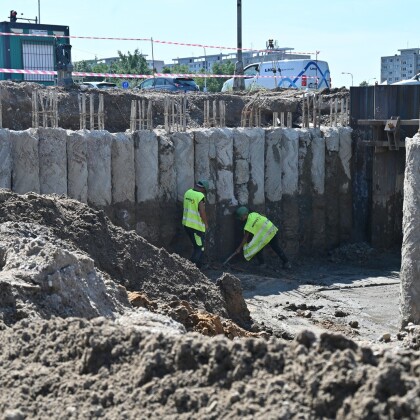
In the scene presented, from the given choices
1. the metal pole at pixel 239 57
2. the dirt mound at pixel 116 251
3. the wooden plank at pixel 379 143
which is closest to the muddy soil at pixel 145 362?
the dirt mound at pixel 116 251

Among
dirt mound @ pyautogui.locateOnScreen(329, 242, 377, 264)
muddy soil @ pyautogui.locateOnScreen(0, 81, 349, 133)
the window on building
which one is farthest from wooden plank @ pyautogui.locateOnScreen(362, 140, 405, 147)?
the window on building

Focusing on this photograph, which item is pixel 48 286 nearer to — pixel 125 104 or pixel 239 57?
pixel 125 104

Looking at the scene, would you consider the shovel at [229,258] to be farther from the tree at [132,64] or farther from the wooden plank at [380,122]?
the tree at [132,64]

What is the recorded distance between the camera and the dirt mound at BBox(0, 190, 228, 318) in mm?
9898

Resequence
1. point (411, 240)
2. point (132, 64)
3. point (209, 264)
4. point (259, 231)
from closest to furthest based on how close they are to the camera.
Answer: point (411, 240), point (209, 264), point (259, 231), point (132, 64)

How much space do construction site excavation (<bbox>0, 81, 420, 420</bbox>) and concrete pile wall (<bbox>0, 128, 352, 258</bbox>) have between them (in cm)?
3

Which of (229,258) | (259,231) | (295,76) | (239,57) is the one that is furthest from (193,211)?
(295,76)

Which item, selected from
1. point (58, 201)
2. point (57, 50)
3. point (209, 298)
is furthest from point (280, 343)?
point (57, 50)

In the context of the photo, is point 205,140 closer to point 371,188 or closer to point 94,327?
point 371,188

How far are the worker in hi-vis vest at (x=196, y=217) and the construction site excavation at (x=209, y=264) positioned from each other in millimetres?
85

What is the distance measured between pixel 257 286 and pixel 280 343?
937 cm

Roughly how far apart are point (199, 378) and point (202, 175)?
10.9m

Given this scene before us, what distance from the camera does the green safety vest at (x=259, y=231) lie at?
50.4 ft

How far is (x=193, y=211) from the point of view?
14523mm
